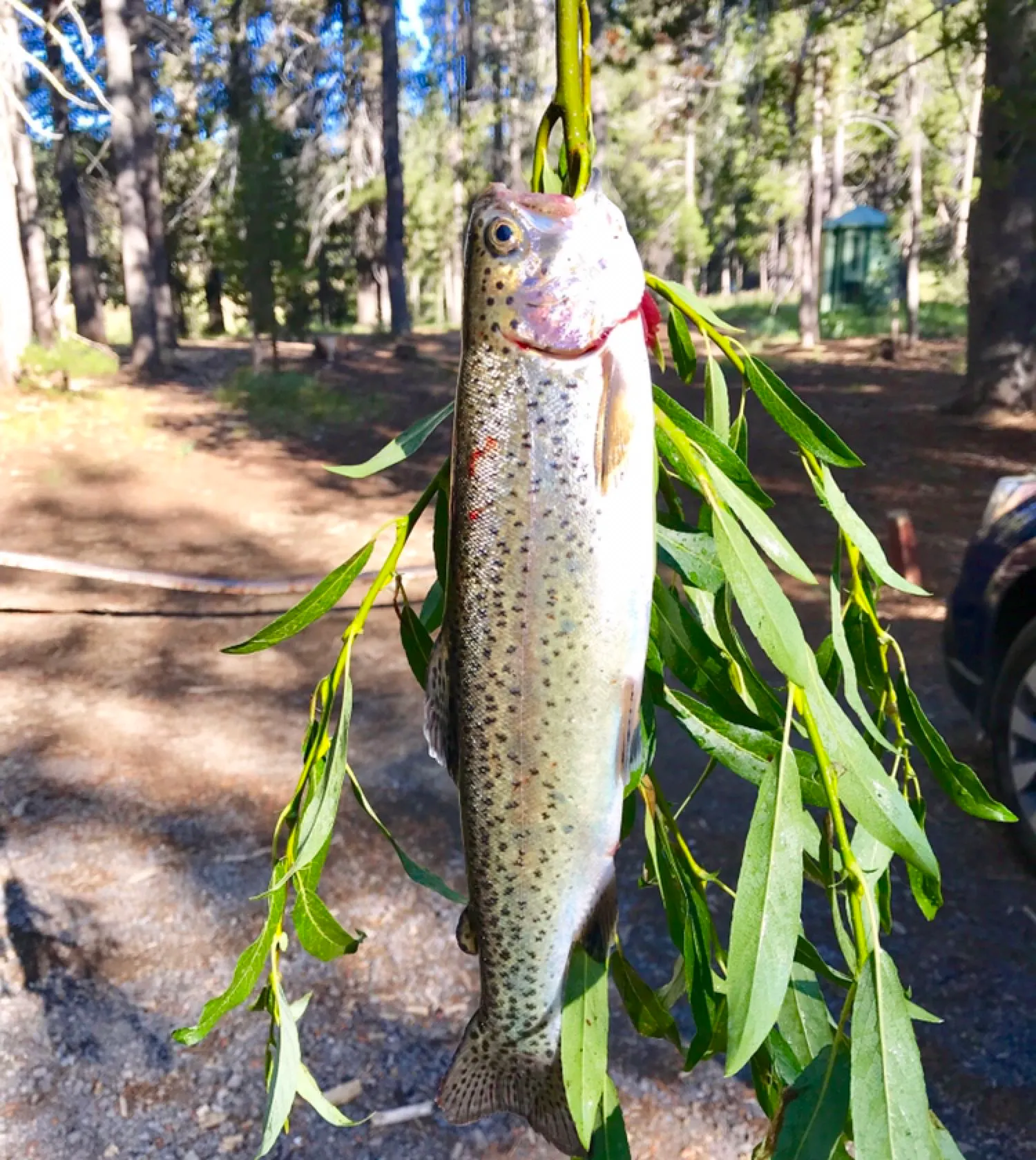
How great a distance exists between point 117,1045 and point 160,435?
12779mm

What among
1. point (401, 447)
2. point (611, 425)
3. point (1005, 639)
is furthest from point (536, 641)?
point (1005, 639)

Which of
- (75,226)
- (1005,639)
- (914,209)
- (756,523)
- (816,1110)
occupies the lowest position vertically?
(1005,639)

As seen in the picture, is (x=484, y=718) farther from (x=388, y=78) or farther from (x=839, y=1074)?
(x=388, y=78)

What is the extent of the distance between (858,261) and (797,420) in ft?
113

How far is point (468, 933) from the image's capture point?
147 centimetres

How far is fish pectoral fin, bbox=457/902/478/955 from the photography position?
146 cm

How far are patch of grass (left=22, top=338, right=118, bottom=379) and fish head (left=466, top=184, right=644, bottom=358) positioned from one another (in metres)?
17.7

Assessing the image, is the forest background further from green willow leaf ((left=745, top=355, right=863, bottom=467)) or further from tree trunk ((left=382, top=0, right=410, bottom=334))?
green willow leaf ((left=745, top=355, right=863, bottom=467))

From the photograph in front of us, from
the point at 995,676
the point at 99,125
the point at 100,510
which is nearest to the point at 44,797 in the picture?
the point at 995,676

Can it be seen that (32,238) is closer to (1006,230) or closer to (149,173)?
(149,173)

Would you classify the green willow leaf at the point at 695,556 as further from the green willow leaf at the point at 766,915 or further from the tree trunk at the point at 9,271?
the tree trunk at the point at 9,271

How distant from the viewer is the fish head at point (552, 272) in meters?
1.22

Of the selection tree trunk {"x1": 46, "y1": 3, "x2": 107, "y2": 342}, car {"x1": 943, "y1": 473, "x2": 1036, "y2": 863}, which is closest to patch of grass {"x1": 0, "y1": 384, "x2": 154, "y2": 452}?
tree trunk {"x1": 46, "y1": 3, "x2": 107, "y2": 342}

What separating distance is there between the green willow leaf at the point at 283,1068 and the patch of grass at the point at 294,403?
612 inches
